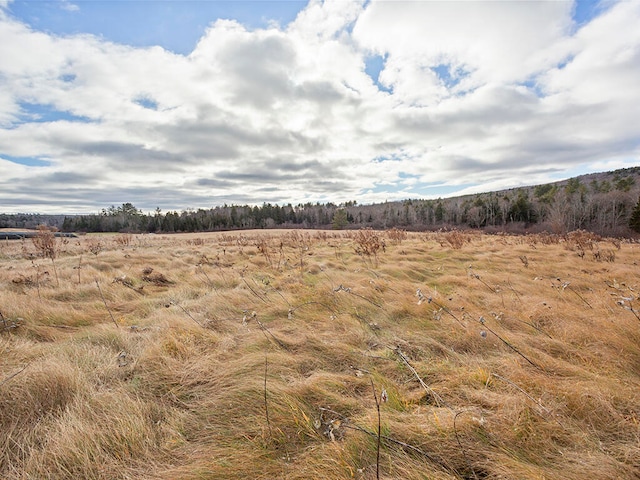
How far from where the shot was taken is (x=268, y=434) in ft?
6.06

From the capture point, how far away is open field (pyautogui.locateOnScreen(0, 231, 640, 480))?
5.29ft

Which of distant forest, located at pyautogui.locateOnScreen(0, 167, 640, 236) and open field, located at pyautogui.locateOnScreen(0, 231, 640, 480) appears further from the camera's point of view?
distant forest, located at pyautogui.locateOnScreen(0, 167, 640, 236)

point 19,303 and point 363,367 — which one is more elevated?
point 19,303

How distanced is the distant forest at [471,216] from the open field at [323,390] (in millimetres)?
23369

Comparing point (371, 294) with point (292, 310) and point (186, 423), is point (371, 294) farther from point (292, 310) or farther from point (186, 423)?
point (186, 423)

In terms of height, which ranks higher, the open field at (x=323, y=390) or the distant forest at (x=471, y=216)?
the distant forest at (x=471, y=216)

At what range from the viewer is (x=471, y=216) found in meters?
60.4

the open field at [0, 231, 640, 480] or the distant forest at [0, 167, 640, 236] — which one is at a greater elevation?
the distant forest at [0, 167, 640, 236]

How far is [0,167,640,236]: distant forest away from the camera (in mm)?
44438

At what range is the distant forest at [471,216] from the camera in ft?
146

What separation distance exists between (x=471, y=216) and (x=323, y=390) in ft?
224

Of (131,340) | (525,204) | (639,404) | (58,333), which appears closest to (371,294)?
(639,404)

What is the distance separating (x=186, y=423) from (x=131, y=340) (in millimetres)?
1897

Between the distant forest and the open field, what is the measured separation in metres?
23.4
